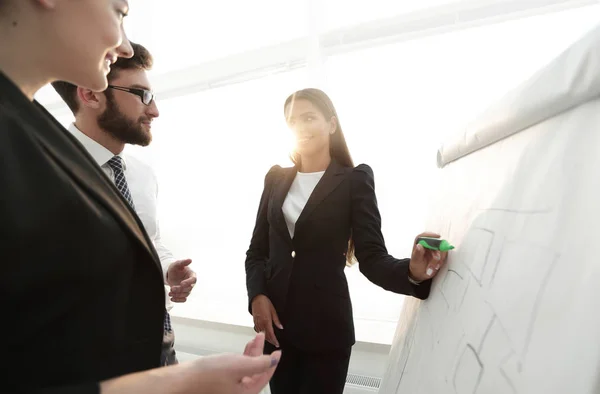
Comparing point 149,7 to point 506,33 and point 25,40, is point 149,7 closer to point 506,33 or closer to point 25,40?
point 506,33

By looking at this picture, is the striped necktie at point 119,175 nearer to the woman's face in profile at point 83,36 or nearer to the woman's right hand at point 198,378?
the woman's face in profile at point 83,36

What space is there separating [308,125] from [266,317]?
0.62 m

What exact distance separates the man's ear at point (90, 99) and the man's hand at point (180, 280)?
0.56 meters

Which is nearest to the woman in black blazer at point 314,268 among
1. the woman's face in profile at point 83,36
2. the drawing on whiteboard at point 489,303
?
the drawing on whiteboard at point 489,303

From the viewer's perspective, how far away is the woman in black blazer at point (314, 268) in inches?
36.4

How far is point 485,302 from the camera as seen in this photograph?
425mm

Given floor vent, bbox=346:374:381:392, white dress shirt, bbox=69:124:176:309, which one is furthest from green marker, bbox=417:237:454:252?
floor vent, bbox=346:374:381:392

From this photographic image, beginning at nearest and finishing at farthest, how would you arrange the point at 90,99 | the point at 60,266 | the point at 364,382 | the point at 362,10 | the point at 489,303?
the point at 60,266 → the point at 489,303 → the point at 90,99 → the point at 364,382 → the point at 362,10

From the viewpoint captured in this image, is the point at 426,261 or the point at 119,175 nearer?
the point at 426,261

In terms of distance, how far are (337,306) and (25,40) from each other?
2.90 ft

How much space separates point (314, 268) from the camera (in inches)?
38.2

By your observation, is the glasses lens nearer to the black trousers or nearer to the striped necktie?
the striped necktie

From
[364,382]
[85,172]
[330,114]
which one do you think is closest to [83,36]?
[85,172]

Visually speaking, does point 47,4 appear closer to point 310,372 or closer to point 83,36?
point 83,36
